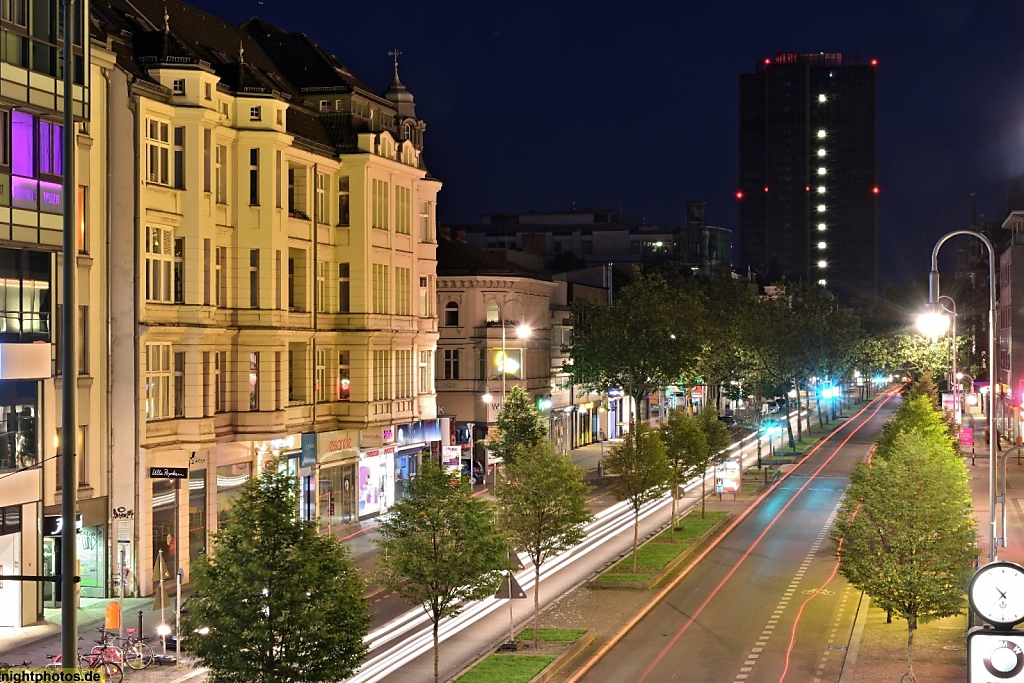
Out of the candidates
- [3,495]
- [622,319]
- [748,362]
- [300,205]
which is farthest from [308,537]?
[748,362]

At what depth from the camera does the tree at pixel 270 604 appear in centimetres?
2436

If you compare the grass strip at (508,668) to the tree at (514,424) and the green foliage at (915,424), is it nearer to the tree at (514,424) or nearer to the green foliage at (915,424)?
the green foliage at (915,424)

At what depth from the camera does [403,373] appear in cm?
6475

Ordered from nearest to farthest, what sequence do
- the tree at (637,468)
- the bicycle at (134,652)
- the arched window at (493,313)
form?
the bicycle at (134,652), the tree at (637,468), the arched window at (493,313)

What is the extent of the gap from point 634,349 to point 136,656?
206 feet

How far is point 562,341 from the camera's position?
10200cm

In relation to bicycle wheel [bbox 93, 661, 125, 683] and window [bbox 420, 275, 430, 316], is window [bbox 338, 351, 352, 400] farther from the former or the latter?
bicycle wheel [bbox 93, 661, 125, 683]

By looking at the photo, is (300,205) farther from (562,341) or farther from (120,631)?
(562,341)

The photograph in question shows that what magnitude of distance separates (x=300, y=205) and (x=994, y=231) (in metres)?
110

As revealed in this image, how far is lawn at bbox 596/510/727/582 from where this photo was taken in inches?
1909

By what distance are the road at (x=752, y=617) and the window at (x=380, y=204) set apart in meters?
18.8

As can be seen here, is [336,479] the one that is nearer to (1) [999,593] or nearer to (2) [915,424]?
(2) [915,424]

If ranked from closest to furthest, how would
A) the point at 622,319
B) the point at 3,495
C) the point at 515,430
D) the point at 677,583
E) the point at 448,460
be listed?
1. the point at 3,495
2. the point at 677,583
3. the point at 448,460
4. the point at 515,430
5. the point at 622,319

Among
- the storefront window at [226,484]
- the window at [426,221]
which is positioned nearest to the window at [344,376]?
the storefront window at [226,484]
